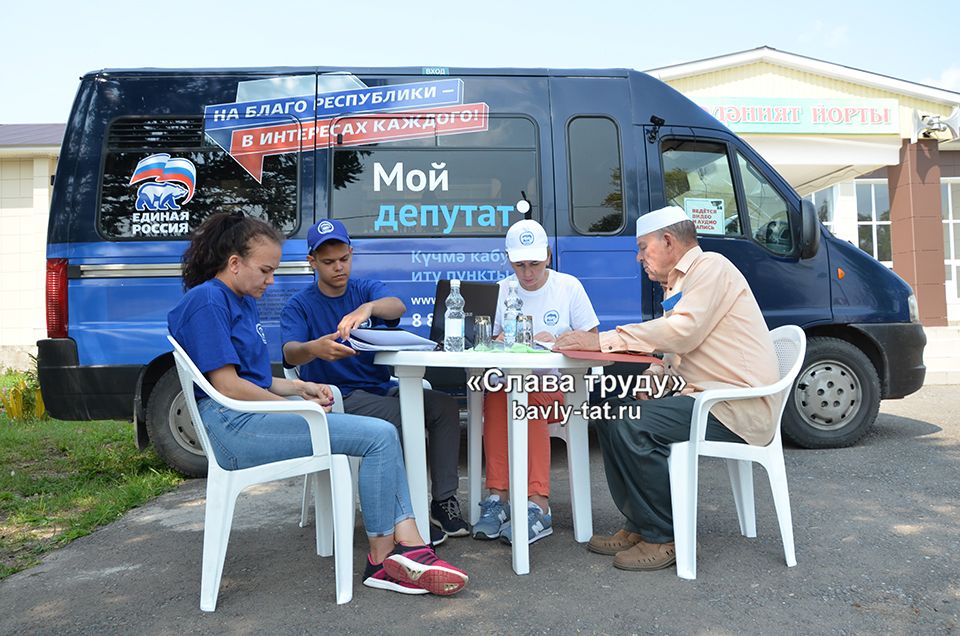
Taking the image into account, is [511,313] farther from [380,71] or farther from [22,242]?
[22,242]

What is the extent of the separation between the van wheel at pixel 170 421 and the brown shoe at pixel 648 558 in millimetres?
3120

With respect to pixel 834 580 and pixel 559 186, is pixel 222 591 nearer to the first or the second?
pixel 834 580

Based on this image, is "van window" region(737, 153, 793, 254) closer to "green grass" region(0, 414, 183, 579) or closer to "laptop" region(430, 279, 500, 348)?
"laptop" region(430, 279, 500, 348)

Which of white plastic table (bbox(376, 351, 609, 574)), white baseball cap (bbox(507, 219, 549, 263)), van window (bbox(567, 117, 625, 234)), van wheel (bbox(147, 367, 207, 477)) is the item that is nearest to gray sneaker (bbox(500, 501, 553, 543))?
white plastic table (bbox(376, 351, 609, 574))

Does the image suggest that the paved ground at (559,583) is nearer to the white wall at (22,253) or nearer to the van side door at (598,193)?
the van side door at (598,193)

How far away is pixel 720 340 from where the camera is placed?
312 cm

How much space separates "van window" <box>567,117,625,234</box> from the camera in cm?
510

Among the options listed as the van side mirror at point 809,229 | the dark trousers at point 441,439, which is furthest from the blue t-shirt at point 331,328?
the van side mirror at point 809,229

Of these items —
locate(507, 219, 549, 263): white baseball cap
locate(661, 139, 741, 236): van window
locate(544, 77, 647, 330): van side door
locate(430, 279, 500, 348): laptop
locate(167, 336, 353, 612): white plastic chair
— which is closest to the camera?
locate(167, 336, 353, 612): white plastic chair

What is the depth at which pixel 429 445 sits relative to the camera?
3.59m

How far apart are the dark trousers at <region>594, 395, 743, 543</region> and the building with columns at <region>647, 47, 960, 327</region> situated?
9.81 metres

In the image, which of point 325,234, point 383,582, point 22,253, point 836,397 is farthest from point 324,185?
point 22,253

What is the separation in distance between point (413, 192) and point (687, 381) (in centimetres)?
248

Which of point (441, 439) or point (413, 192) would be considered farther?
point (413, 192)
